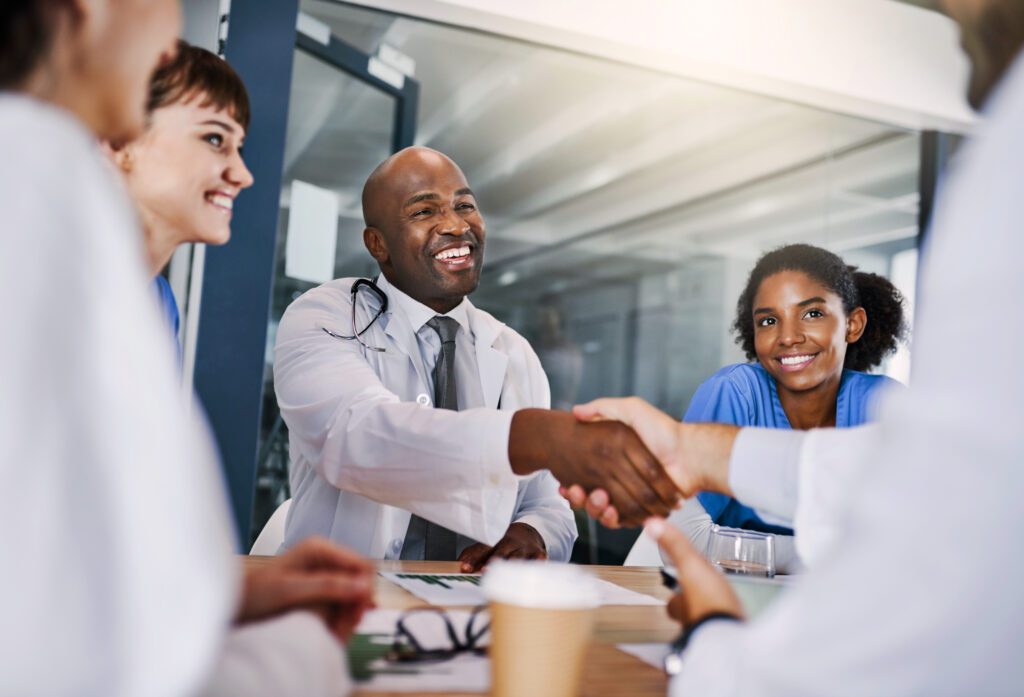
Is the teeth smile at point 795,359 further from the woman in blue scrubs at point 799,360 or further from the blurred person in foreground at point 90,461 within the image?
the blurred person in foreground at point 90,461

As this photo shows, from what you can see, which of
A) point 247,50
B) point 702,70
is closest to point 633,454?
point 247,50

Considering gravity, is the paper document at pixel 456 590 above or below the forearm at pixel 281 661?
below

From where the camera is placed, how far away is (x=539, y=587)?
0.70 metres

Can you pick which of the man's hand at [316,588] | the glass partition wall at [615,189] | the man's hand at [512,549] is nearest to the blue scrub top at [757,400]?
the man's hand at [512,549]

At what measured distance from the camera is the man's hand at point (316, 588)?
698 mm

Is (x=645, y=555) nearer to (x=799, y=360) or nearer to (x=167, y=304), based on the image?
(x=799, y=360)

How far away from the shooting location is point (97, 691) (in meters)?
0.43

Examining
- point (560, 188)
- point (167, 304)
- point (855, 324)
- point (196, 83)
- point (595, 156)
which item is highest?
point (595, 156)

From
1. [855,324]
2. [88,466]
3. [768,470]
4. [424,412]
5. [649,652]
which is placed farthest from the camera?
[855,324]

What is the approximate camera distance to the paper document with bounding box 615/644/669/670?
93cm

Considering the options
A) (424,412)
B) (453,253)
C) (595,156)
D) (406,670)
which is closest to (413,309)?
(453,253)

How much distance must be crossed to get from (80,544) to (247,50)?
9.20 feet

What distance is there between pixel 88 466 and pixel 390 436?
1207 mm

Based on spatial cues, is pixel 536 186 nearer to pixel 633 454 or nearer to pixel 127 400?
pixel 633 454
